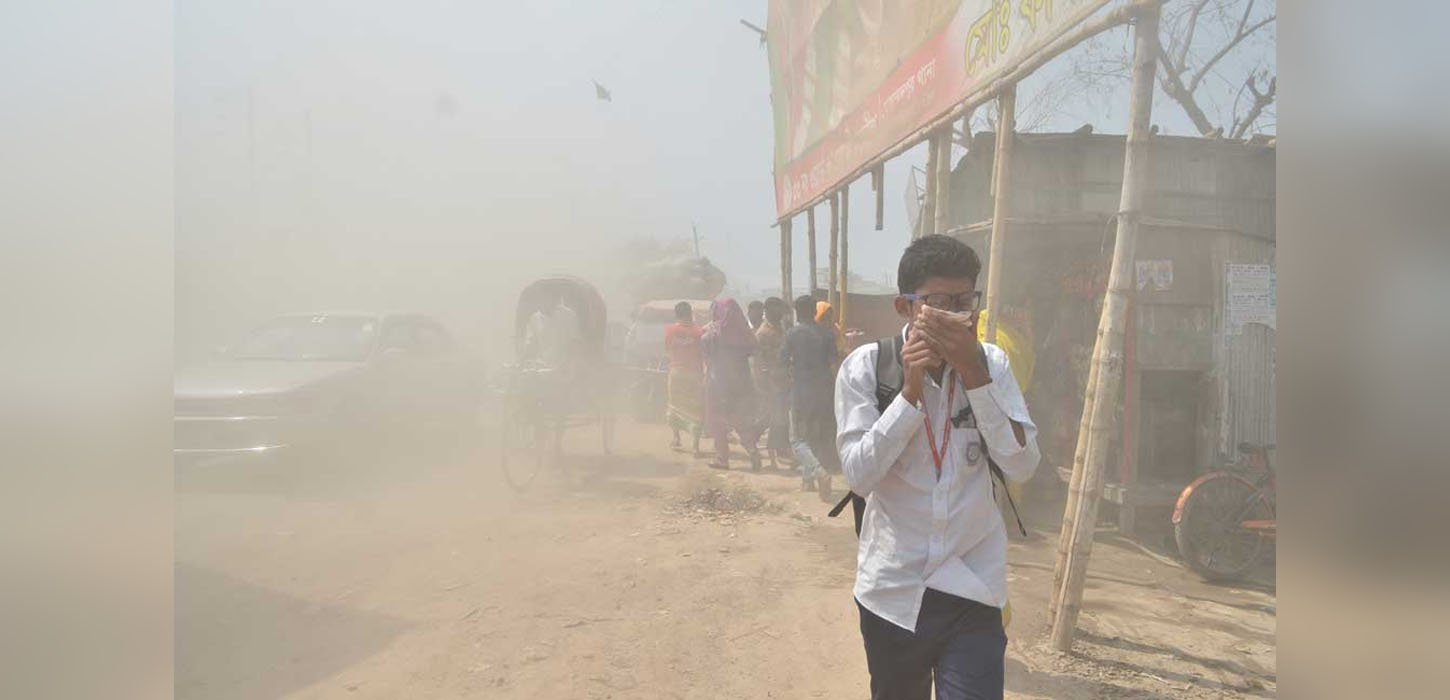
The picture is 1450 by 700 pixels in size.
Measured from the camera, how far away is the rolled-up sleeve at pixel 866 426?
167cm

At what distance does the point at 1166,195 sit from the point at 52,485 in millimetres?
6593

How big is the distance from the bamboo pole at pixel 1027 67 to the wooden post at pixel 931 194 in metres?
0.13

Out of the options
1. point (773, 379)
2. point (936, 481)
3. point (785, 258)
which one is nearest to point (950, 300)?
point (936, 481)

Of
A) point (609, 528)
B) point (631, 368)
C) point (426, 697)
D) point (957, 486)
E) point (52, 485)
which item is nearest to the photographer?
point (957, 486)

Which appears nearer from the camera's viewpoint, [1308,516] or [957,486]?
[1308,516]

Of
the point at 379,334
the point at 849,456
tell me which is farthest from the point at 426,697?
the point at 849,456

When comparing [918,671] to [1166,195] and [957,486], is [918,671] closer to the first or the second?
[957,486]

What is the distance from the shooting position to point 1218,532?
169 inches

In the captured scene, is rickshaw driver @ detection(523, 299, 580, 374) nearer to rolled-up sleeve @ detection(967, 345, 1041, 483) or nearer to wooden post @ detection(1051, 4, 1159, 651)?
wooden post @ detection(1051, 4, 1159, 651)

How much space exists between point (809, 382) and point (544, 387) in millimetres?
2535

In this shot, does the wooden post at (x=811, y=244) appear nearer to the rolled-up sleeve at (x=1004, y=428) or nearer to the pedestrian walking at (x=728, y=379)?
the pedestrian walking at (x=728, y=379)

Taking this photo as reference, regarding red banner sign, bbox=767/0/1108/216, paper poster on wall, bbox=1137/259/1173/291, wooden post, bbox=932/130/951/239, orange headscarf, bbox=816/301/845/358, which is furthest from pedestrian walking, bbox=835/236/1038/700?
orange headscarf, bbox=816/301/845/358

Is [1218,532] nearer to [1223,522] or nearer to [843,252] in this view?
[1223,522]

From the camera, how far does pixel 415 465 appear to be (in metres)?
4.40
